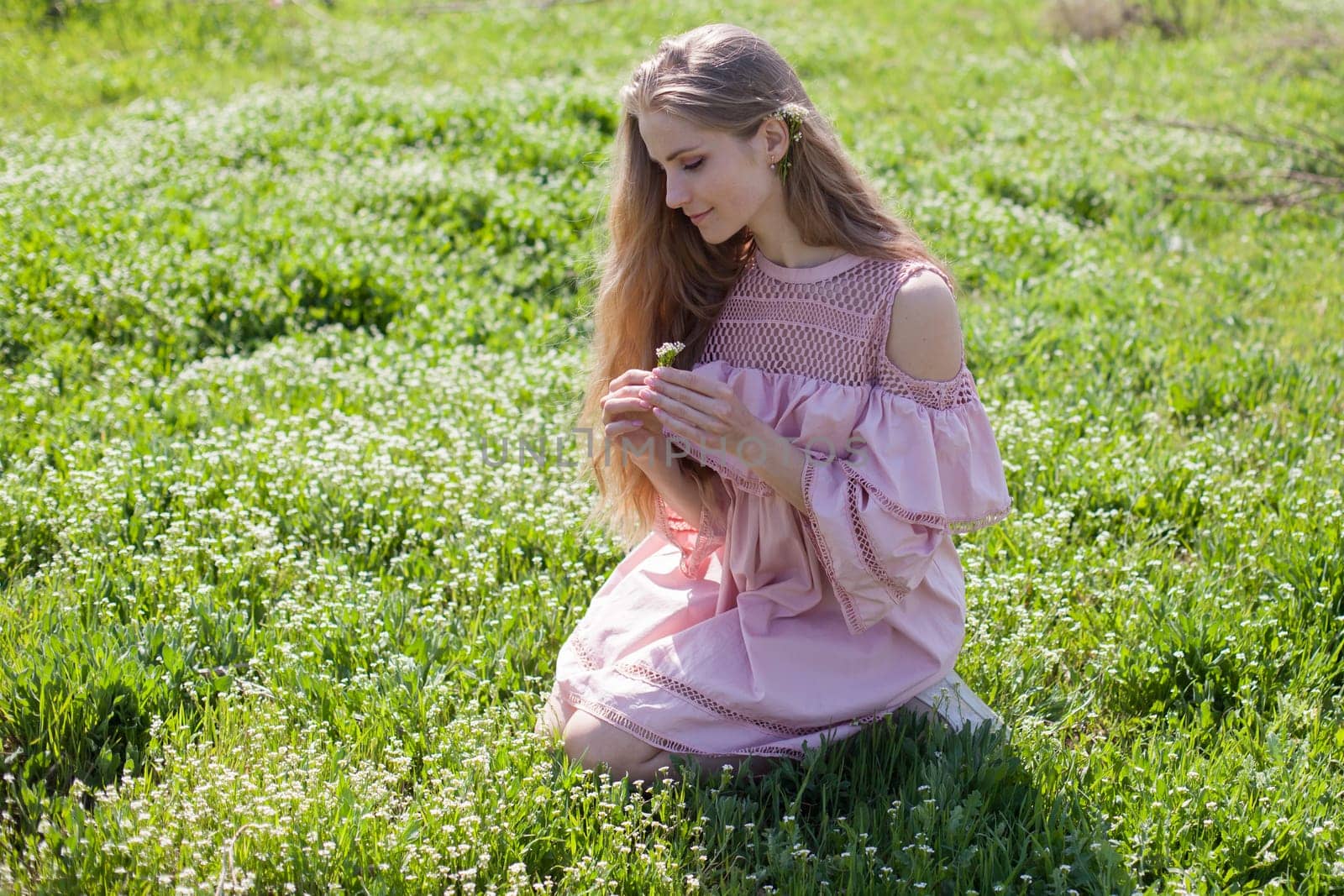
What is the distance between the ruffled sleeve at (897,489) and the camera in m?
3.02

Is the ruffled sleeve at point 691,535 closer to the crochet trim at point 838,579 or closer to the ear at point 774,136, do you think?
the crochet trim at point 838,579

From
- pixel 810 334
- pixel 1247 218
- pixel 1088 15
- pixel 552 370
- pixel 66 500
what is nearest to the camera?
pixel 810 334

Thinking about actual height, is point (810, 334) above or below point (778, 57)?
below

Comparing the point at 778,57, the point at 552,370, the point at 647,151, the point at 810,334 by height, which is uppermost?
the point at 778,57

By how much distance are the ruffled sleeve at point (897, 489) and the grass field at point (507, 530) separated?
0.46 m

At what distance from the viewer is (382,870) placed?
2.68 meters

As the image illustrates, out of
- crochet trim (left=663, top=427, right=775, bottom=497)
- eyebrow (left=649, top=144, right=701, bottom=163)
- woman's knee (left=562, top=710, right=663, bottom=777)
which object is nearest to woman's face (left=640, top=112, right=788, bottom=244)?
eyebrow (left=649, top=144, right=701, bottom=163)

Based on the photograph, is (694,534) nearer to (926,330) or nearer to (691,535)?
(691,535)

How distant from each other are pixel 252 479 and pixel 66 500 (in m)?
0.62

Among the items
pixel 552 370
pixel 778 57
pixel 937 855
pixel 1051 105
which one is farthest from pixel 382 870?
pixel 1051 105

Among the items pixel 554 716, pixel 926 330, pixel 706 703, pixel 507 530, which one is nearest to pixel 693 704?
pixel 706 703

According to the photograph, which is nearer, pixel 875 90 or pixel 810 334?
pixel 810 334

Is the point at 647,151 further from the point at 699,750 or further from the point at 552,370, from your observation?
the point at 552,370

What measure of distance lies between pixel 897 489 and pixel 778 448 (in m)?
0.30
